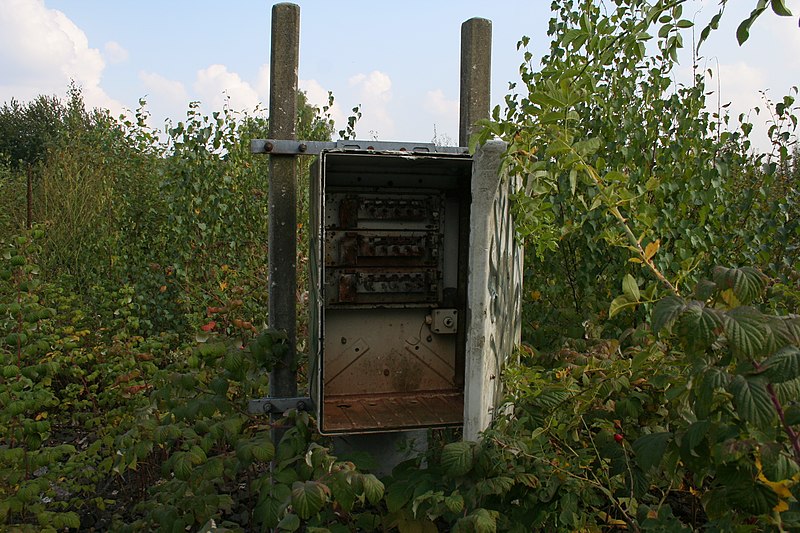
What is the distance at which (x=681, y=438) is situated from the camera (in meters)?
2.18

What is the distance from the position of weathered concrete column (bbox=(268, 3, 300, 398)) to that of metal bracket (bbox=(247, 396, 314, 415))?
9 centimetres

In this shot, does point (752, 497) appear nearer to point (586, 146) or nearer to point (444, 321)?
point (586, 146)

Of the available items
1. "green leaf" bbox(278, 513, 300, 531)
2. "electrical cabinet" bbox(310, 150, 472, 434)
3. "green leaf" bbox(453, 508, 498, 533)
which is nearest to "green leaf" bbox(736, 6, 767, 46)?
"green leaf" bbox(453, 508, 498, 533)

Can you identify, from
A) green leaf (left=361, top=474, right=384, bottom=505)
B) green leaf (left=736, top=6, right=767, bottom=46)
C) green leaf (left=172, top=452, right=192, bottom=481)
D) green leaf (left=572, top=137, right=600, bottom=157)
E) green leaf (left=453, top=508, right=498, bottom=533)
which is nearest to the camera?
green leaf (left=736, top=6, right=767, bottom=46)

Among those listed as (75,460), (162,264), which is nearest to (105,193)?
(162,264)

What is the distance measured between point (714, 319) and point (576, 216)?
212 cm

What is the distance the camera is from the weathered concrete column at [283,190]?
379 cm

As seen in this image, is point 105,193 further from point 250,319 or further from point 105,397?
point 105,397

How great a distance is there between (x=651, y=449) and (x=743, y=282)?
544 millimetres

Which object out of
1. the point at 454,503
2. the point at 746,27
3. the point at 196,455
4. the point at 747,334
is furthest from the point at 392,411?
the point at 746,27

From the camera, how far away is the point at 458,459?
279 centimetres

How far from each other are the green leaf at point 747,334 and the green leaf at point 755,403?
78 mm

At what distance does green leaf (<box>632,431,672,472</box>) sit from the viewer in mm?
2145

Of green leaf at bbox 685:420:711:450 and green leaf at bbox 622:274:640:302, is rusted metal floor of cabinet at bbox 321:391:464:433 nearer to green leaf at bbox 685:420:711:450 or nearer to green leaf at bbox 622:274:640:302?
green leaf at bbox 622:274:640:302
